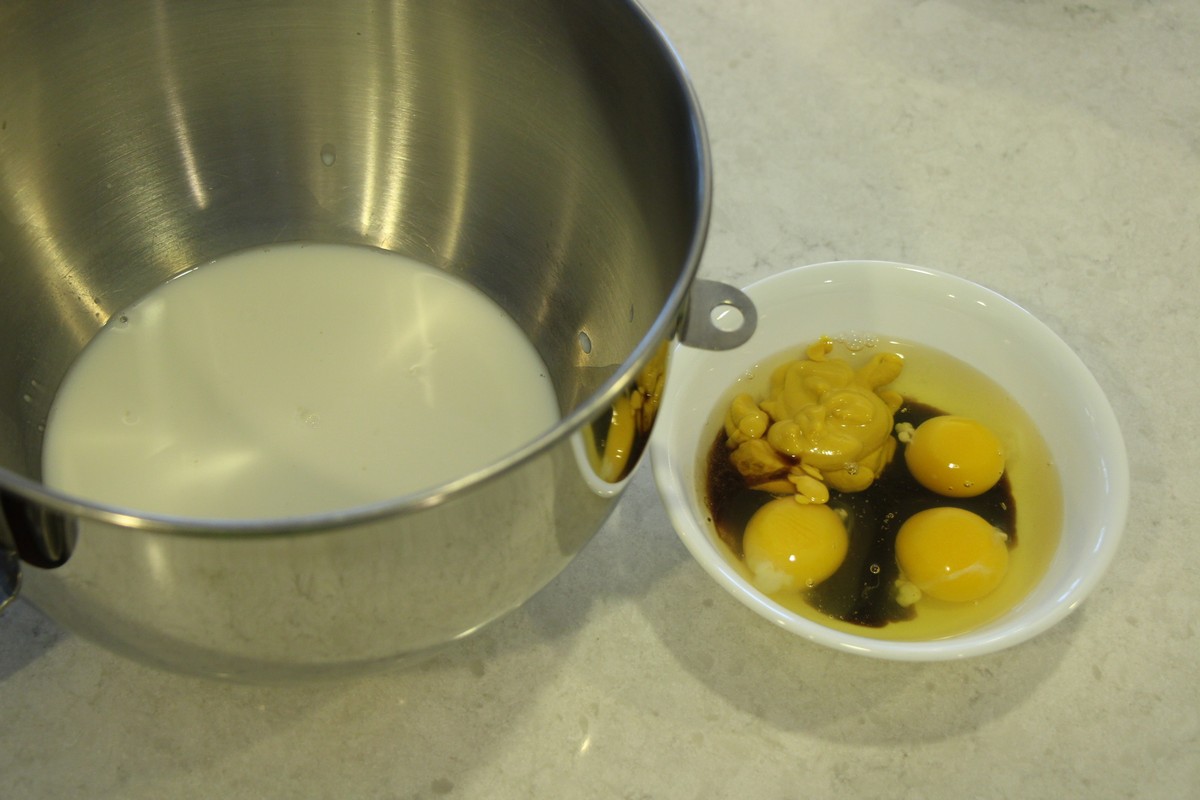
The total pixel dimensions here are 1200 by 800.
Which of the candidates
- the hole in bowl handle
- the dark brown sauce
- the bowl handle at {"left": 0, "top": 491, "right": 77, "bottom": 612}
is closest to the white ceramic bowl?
the dark brown sauce

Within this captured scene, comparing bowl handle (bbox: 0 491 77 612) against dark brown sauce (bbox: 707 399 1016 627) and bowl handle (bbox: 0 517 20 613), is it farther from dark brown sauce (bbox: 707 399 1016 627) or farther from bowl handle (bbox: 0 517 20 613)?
dark brown sauce (bbox: 707 399 1016 627)

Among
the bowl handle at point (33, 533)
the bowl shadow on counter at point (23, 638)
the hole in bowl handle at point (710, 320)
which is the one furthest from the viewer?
the bowl shadow on counter at point (23, 638)

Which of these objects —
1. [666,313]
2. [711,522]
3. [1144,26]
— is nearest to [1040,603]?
[711,522]

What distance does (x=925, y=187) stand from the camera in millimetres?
1093

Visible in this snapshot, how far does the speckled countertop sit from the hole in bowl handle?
25 cm

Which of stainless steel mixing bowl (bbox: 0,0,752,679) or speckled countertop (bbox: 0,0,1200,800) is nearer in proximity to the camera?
stainless steel mixing bowl (bbox: 0,0,752,679)

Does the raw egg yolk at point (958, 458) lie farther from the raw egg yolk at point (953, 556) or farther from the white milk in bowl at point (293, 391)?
the white milk in bowl at point (293, 391)

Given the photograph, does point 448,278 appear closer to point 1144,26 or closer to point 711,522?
point 711,522

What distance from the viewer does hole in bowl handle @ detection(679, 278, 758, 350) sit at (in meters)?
0.66

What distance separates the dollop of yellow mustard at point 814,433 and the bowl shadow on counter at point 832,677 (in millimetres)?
102

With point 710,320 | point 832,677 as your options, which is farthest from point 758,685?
point 710,320

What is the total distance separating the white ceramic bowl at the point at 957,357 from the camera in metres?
0.72

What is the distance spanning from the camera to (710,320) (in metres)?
0.67

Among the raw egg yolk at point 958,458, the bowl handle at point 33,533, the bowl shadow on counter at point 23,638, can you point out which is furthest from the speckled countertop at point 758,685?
the bowl handle at point 33,533
